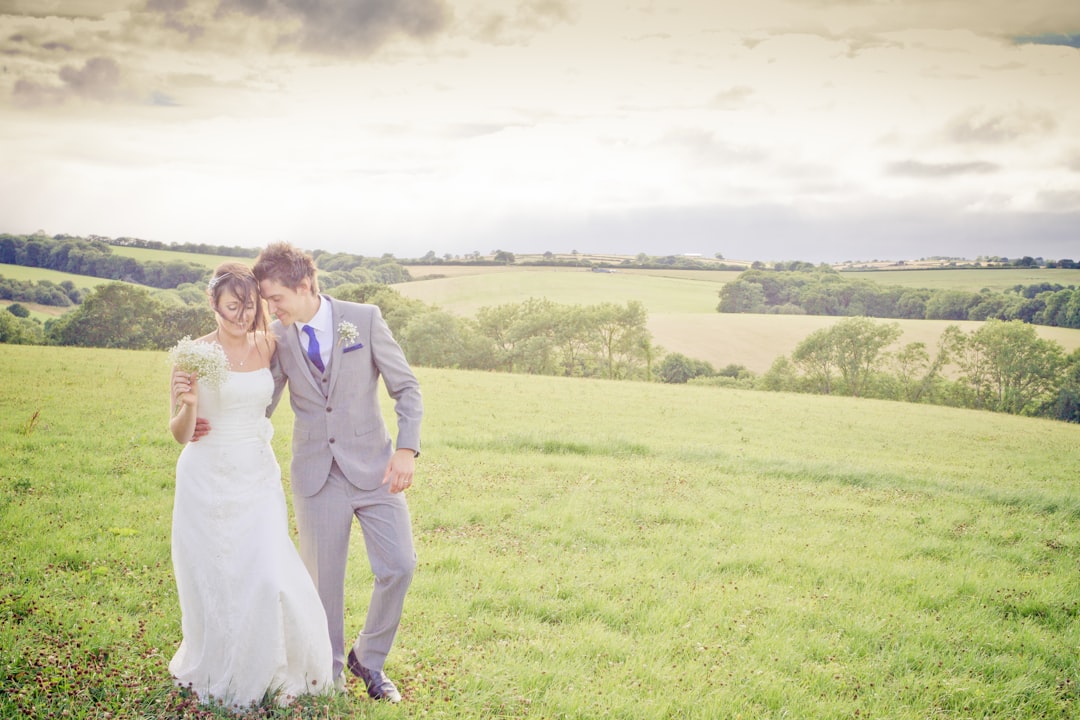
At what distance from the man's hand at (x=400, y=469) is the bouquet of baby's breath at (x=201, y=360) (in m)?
1.42

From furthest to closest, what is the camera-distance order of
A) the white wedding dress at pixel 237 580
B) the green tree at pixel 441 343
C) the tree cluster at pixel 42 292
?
the green tree at pixel 441 343 < the tree cluster at pixel 42 292 < the white wedding dress at pixel 237 580

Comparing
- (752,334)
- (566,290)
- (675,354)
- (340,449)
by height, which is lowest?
(675,354)

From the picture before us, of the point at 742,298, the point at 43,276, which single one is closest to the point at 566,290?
the point at 742,298

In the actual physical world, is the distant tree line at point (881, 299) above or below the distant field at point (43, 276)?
above

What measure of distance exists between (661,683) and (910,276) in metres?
104

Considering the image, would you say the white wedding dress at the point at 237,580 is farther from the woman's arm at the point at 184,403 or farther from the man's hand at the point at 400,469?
the man's hand at the point at 400,469

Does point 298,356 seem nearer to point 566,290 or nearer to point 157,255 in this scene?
point 157,255

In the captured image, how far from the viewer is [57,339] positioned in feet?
141

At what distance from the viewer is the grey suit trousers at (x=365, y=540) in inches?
194

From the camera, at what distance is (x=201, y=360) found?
455cm

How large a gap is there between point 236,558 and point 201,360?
1454 millimetres

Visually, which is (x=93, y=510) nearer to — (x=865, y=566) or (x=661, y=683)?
(x=661, y=683)

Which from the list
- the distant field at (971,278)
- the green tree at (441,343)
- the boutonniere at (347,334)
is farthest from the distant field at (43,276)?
the distant field at (971,278)

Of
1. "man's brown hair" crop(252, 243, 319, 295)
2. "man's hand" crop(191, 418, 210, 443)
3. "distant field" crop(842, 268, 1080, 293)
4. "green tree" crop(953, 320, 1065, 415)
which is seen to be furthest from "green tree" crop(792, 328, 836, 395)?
"man's hand" crop(191, 418, 210, 443)
